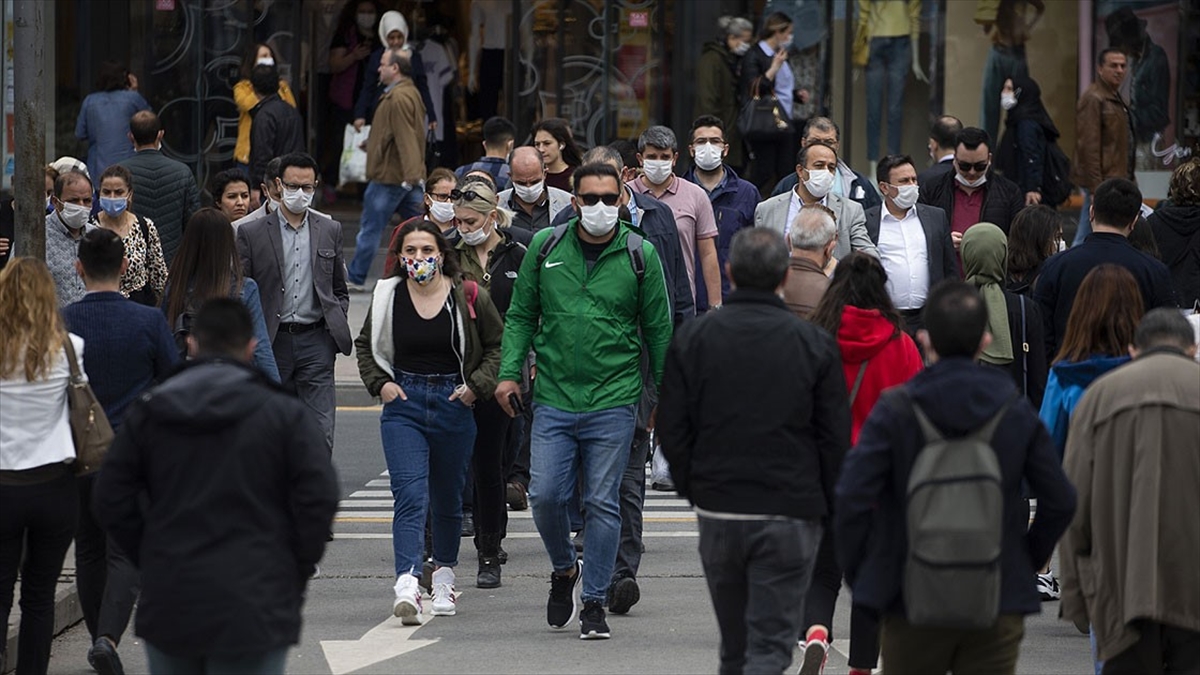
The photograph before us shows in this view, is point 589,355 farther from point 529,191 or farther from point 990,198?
point 990,198

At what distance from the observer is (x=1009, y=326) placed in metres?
9.00

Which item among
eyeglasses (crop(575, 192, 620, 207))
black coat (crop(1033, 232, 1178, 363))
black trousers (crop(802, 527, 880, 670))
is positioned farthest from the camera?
black coat (crop(1033, 232, 1178, 363))

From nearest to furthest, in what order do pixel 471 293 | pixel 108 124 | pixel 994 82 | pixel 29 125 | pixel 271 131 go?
pixel 471 293
pixel 29 125
pixel 271 131
pixel 108 124
pixel 994 82

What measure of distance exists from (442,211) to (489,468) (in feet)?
5.16

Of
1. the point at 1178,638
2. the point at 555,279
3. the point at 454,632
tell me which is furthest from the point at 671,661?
the point at 1178,638

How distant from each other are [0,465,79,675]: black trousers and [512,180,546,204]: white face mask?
3975 millimetres

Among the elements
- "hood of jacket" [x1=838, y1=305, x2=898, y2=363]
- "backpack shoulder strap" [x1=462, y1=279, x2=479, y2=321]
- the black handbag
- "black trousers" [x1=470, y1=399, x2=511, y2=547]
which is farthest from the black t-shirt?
the black handbag

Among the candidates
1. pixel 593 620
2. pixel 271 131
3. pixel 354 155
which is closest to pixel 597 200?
pixel 593 620

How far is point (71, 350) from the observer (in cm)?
689

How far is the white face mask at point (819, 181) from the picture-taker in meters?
10.4

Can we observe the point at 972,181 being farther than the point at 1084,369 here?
Yes

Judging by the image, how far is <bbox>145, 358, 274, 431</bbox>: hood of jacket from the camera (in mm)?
5297

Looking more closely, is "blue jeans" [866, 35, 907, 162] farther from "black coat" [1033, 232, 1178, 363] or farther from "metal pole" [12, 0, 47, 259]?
"metal pole" [12, 0, 47, 259]

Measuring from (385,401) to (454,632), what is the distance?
101cm
